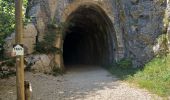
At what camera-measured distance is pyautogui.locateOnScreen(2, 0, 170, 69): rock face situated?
1894 cm

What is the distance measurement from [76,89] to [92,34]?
44.9 feet

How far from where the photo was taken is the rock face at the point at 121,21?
62.1 ft

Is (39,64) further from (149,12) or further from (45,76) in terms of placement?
(149,12)

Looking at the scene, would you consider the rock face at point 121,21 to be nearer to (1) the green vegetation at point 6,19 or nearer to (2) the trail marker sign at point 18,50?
(1) the green vegetation at point 6,19

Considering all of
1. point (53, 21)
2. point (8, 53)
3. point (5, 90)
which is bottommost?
point (5, 90)

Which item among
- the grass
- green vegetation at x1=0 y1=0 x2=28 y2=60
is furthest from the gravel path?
green vegetation at x1=0 y1=0 x2=28 y2=60

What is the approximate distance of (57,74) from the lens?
19.0 meters

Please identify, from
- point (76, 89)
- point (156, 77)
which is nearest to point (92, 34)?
point (156, 77)

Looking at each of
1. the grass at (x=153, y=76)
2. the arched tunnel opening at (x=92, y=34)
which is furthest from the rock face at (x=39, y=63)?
the grass at (x=153, y=76)

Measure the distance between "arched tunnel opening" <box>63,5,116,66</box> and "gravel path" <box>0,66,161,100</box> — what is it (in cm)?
546

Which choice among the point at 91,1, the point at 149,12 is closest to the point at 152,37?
the point at 149,12

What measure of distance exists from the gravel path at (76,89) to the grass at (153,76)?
492mm

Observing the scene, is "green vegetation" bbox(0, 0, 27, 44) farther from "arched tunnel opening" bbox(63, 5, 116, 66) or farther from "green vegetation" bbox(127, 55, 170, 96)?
"arched tunnel opening" bbox(63, 5, 116, 66)

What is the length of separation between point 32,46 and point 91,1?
16.2ft
